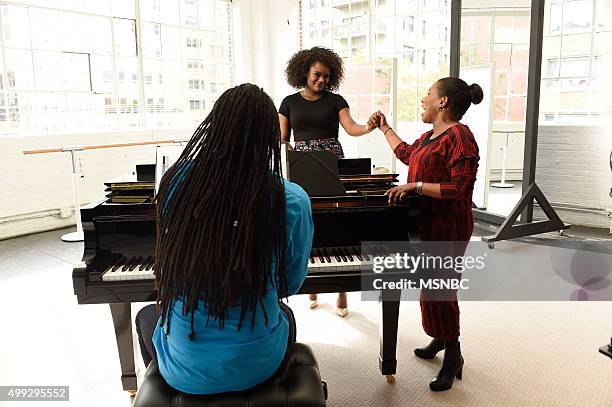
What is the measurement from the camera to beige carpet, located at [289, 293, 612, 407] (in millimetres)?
2357

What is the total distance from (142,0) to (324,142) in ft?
14.6

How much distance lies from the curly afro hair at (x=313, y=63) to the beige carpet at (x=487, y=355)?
5.13 feet

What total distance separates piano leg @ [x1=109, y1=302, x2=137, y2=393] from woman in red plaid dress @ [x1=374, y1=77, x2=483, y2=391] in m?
1.28

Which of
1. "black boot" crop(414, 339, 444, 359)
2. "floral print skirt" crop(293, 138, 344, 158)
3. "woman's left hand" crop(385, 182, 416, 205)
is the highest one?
"floral print skirt" crop(293, 138, 344, 158)

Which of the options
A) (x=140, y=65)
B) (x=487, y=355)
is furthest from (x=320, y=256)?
(x=140, y=65)

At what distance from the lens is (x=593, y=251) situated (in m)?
4.45

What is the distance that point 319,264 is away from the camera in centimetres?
209

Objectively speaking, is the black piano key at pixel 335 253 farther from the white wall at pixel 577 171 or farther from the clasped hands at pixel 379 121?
the white wall at pixel 577 171

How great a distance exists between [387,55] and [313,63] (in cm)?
383

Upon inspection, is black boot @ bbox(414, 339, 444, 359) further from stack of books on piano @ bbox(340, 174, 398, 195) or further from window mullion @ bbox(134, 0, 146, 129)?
window mullion @ bbox(134, 0, 146, 129)

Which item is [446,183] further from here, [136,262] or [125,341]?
[125,341]

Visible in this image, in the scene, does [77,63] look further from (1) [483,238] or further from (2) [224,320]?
(2) [224,320]

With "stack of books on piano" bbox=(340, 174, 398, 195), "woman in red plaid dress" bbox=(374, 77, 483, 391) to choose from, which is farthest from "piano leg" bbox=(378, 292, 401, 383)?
"stack of books on piano" bbox=(340, 174, 398, 195)

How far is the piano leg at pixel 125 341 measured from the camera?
88.1 inches
